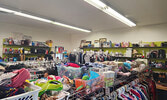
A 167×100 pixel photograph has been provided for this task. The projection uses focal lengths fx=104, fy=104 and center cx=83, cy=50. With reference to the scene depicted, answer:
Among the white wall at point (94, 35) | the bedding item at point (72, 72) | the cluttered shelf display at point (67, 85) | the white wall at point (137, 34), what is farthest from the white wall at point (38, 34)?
the bedding item at point (72, 72)

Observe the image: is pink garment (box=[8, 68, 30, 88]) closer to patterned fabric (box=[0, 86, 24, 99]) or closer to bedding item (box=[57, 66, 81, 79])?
patterned fabric (box=[0, 86, 24, 99])

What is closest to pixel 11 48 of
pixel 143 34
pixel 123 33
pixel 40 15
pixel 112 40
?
pixel 40 15

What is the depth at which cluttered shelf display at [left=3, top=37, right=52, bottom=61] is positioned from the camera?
5848 millimetres

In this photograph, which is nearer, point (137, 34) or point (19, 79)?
point (19, 79)

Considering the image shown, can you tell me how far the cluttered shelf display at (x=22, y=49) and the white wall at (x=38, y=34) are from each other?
0.38 m

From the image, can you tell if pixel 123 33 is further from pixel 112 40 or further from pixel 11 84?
pixel 11 84

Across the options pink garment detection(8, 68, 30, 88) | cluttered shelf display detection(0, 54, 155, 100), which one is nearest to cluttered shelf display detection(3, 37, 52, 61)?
cluttered shelf display detection(0, 54, 155, 100)

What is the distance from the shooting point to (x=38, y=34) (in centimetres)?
734

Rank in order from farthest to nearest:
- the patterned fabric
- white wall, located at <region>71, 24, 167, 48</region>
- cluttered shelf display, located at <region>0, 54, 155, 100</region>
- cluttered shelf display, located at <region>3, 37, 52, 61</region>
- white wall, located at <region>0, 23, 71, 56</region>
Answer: white wall, located at <region>0, 23, 71, 56</region> < cluttered shelf display, located at <region>3, 37, 52, 61</region> < white wall, located at <region>71, 24, 167, 48</region> < cluttered shelf display, located at <region>0, 54, 155, 100</region> < the patterned fabric

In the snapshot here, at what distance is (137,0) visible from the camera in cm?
301

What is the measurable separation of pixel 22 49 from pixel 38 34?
1.62 m

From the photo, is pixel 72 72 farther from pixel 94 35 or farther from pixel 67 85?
pixel 94 35

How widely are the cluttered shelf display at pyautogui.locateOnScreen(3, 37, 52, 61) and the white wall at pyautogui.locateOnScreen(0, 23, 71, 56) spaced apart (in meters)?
0.38

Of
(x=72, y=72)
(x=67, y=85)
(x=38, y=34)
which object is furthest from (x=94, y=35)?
(x=67, y=85)
